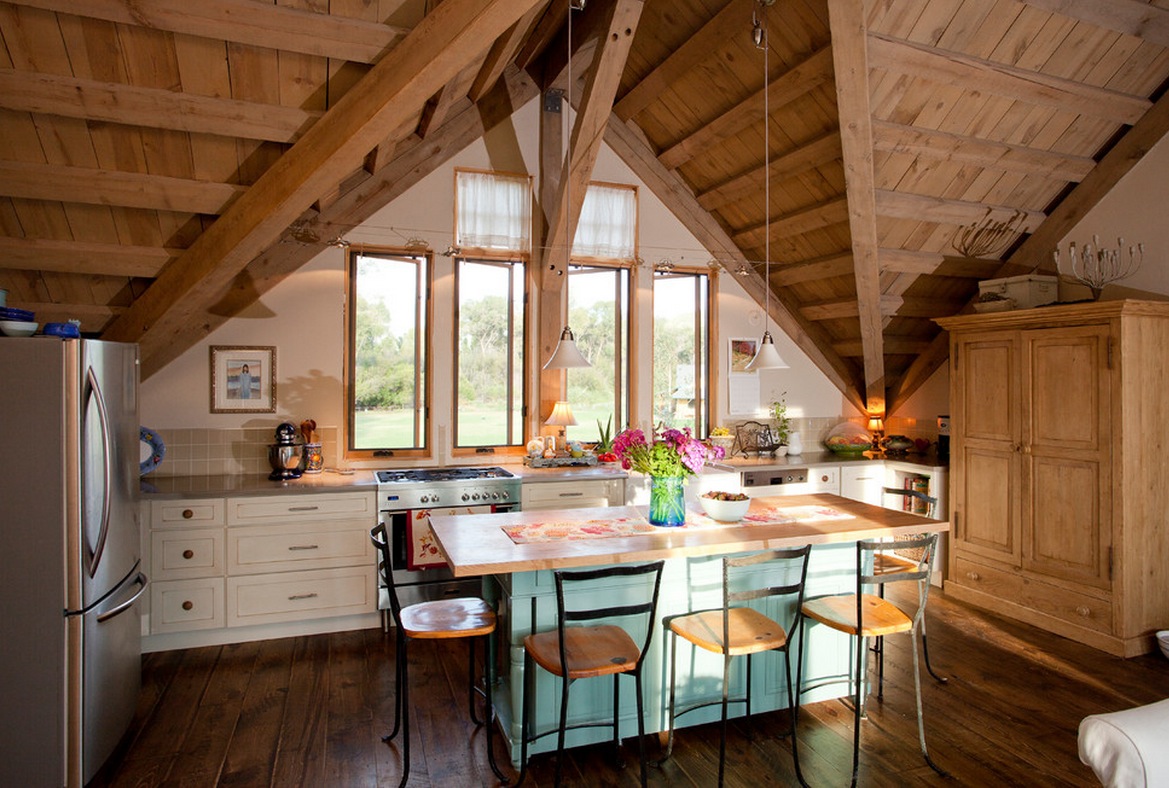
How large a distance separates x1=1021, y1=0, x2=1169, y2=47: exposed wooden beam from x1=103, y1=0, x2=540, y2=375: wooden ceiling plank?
2866mm

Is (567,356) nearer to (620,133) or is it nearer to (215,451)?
(215,451)

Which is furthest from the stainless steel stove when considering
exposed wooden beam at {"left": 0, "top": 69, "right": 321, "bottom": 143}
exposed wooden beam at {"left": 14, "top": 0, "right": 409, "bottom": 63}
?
exposed wooden beam at {"left": 14, "top": 0, "right": 409, "bottom": 63}

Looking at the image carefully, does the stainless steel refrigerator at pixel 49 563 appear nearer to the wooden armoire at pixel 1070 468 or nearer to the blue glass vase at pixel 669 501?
the blue glass vase at pixel 669 501

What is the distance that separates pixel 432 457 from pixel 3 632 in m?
2.69

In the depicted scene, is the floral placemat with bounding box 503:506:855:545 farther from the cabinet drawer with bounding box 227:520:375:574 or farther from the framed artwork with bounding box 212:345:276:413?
the framed artwork with bounding box 212:345:276:413

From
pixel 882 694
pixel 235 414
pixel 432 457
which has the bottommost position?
pixel 882 694

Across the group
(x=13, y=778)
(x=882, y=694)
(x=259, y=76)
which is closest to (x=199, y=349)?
(x=259, y=76)

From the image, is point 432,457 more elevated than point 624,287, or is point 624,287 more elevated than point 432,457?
point 624,287

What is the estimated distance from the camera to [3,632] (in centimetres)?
253

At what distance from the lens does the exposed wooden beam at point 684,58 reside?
13.7ft

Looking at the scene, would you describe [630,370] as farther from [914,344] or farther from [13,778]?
[13,778]

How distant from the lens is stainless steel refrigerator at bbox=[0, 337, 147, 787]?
2.54 metres

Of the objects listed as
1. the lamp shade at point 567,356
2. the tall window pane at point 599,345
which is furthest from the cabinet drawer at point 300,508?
the tall window pane at point 599,345

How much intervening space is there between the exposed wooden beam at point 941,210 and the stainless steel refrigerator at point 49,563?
4413 millimetres
